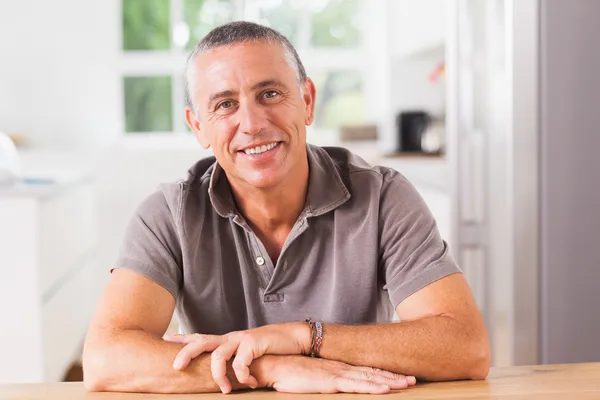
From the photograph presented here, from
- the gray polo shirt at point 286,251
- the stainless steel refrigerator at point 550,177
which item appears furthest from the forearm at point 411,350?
the stainless steel refrigerator at point 550,177

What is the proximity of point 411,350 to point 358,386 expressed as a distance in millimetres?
181

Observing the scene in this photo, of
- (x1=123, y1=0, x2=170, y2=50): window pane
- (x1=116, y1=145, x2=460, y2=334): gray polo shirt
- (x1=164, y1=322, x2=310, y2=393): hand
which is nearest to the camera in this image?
(x1=164, y1=322, x2=310, y2=393): hand

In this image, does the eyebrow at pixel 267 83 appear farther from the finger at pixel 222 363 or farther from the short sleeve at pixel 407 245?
the finger at pixel 222 363

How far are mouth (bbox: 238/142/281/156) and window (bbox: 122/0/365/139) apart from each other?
159 inches

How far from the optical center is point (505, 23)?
8.10 feet

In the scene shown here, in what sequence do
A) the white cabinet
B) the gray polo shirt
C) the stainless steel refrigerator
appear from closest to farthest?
1. the gray polo shirt
2. the stainless steel refrigerator
3. the white cabinet

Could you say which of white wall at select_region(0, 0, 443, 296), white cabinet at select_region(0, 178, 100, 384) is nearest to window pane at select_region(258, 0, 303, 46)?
white wall at select_region(0, 0, 443, 296)

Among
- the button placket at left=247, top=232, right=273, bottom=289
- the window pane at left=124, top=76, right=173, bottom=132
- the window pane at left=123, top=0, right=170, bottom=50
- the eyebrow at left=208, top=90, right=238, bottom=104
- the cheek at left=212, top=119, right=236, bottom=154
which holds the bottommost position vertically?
the button placket at left=247, top=232, right=273, bottom=289

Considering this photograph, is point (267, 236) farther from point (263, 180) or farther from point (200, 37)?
point (200, 37)

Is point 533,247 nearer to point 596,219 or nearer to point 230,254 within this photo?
point 596,219

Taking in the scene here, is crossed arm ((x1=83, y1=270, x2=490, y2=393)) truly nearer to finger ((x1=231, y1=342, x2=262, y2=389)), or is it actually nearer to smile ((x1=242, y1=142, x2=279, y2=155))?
finger ((x1=231, y1=342, x2=262, y2=389))

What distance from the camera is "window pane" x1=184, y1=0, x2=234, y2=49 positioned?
5629mm

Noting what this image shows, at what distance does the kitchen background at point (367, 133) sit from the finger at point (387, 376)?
3.97 feet

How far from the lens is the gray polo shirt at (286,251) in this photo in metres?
1.68
